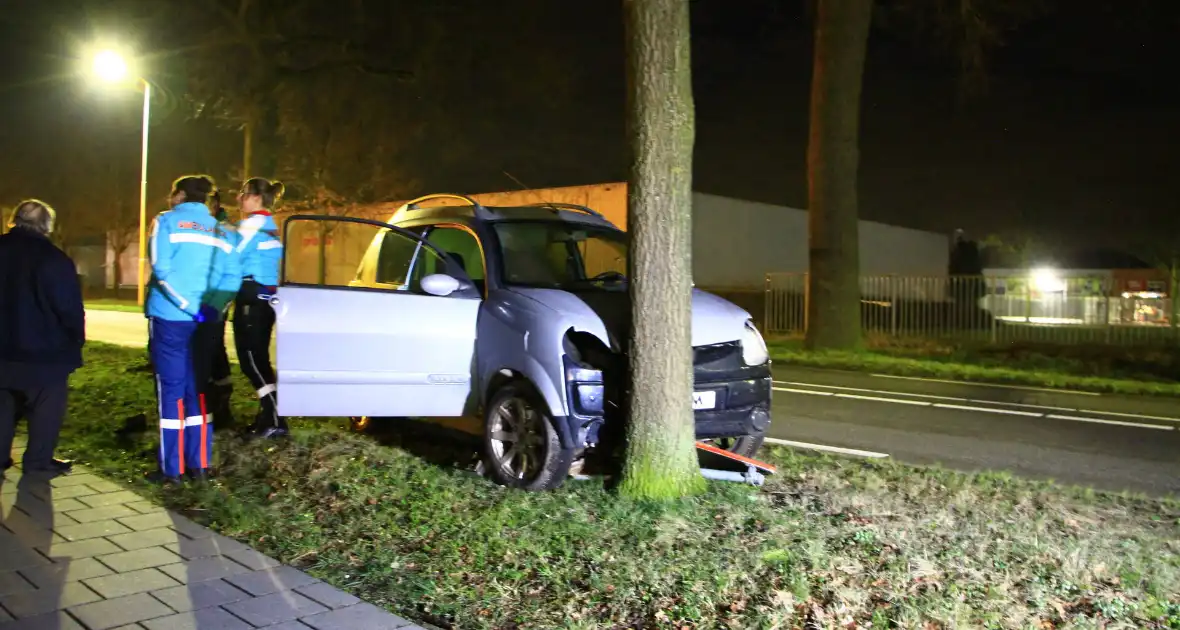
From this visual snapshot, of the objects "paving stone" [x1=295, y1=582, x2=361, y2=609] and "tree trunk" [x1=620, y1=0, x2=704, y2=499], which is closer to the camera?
"paving stone" [x1=295, y1=582, x2=361, y2=609]

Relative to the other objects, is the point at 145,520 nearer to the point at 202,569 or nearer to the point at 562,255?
the point at 202,569

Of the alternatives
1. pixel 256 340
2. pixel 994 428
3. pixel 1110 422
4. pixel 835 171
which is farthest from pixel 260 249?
pixel 835 171

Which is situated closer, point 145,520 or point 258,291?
point 145,520

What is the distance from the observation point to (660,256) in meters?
5.49

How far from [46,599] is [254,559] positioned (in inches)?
35.0

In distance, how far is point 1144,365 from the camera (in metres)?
16.1

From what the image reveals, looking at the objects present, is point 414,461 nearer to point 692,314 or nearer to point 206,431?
point 206,431

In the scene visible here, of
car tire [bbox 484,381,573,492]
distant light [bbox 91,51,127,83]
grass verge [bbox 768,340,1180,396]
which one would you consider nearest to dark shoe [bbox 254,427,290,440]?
car tire [bbox 484,381,573,492]

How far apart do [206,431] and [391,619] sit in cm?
299

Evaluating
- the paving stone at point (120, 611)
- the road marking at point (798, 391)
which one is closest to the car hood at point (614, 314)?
the paving stone at point (120, 611)

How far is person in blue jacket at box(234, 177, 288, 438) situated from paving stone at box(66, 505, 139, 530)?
158cm

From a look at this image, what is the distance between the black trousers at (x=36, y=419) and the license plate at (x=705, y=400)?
432cm

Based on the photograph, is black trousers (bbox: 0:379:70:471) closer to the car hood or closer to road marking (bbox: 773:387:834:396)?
the car hood

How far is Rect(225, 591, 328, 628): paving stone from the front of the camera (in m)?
3.85
